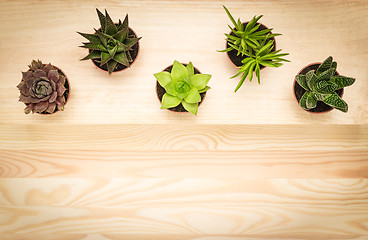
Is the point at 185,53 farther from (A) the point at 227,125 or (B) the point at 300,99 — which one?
(B) the point at 300,99

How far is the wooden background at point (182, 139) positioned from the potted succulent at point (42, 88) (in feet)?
0.37

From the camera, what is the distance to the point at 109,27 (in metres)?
1.07

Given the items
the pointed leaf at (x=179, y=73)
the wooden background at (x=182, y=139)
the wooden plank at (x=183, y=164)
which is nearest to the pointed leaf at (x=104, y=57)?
the wooden background at (x=182, y=139)

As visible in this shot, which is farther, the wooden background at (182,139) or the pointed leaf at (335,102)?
the wooden background at (182,139)

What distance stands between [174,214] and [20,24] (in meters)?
1.09

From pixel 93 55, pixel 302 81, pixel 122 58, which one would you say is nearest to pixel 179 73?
pixel 122 58

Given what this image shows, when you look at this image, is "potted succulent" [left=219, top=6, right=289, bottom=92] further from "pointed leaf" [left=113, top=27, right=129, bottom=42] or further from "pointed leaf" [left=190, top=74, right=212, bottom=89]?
"pointed leaf" [left=113, top=27, right=129, bottom=42]

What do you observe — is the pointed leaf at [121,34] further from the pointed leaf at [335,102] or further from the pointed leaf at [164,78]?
the pointed leaf at [335,102]

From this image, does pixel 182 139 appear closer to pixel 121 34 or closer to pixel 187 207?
pixel 187 207

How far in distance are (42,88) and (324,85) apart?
1.11m

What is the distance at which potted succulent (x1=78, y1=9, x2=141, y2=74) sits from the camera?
3.48ft

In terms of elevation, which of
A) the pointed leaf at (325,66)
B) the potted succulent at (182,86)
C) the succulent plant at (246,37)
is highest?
the succulent plant at (246,37)

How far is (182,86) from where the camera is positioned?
1083 mm

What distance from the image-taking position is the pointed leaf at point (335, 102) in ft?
3.51
